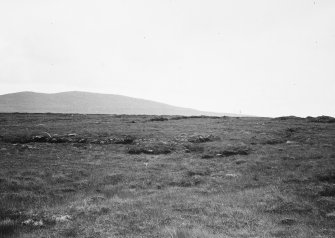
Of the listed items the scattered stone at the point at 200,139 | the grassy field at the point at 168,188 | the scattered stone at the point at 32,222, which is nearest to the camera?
the scattered stone at the point at 32,222

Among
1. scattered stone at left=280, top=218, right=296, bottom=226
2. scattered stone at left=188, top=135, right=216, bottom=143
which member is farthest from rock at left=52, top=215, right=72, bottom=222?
scattered stone at left=188, top=135, right=216, bottom=143

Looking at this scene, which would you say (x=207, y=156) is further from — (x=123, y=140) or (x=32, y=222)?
(x=32, y=222)

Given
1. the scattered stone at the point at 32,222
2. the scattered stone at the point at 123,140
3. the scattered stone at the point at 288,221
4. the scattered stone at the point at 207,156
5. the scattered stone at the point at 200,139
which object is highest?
the scattered stone at the point at 200,139

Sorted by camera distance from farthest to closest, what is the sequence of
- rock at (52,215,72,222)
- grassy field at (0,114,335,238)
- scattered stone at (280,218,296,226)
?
scattered stone at (280,218,296,226) < rock at (52,215,72,222) < grassy field at (0,114,335,238)

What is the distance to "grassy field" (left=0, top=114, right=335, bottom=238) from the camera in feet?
40.2

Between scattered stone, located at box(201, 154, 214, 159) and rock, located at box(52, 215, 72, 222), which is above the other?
scattered stone, located at box(201, 154, 214, 159)

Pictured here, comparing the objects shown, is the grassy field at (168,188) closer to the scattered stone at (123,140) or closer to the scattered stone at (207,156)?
the scattered stone at (207,156)

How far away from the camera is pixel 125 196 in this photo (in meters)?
16.9

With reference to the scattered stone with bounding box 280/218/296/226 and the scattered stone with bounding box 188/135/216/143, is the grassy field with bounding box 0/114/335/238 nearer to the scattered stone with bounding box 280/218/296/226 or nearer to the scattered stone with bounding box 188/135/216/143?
the scattered stone with bounding box 280/218/296/226

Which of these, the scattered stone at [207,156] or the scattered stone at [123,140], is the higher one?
the scattered stone at [123,140]

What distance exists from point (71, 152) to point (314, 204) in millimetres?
21618

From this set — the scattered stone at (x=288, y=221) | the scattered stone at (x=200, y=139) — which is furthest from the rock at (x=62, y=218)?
the scattered stone at (x=200, y=139)

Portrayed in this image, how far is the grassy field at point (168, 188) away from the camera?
12250mm

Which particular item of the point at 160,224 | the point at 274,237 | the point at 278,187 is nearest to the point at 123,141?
the point at 278,187
